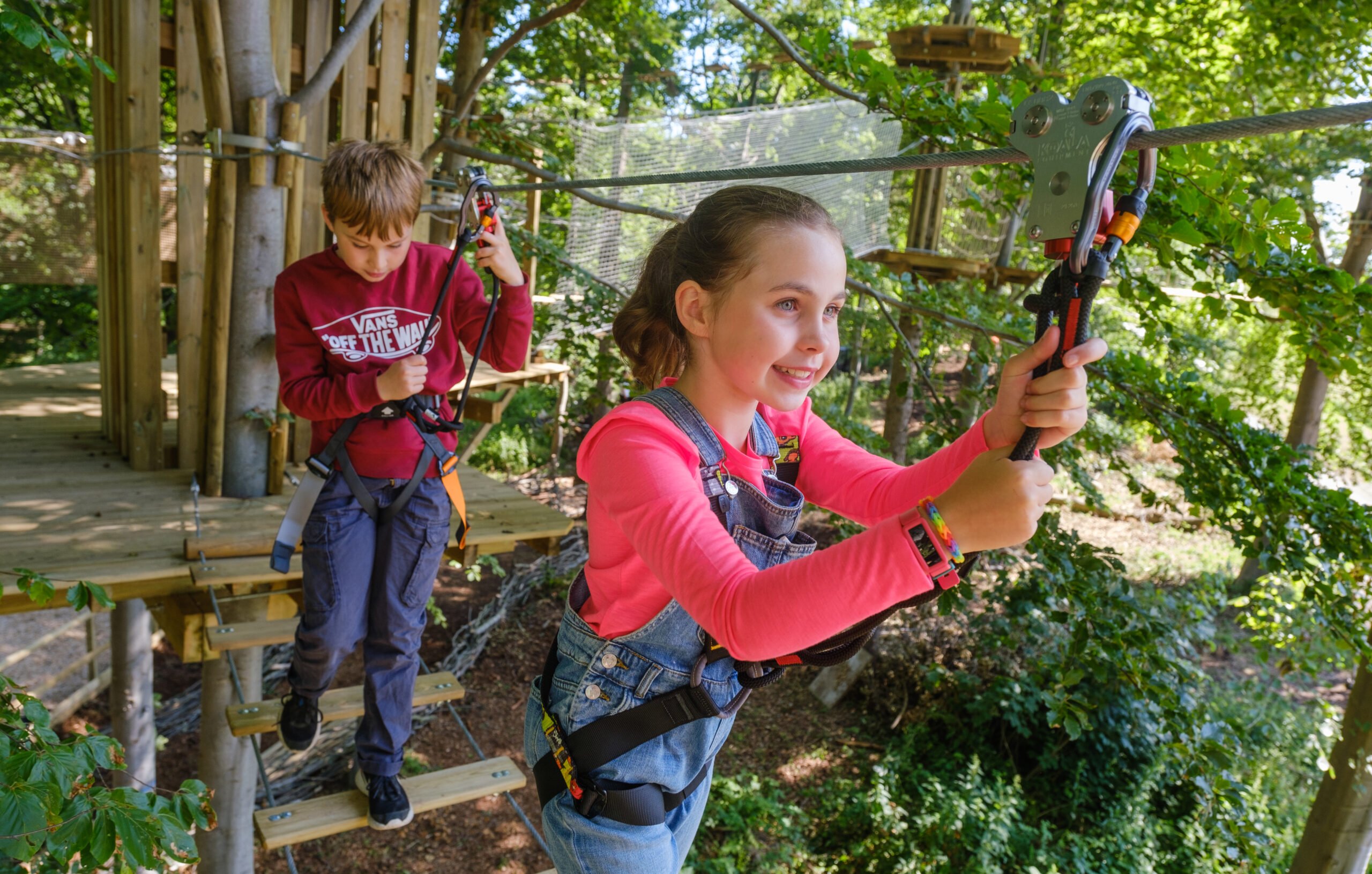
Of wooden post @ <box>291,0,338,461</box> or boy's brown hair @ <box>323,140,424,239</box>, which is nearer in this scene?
boy's brown hair @ <box>323,140,424,239</box>

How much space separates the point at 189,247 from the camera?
3906 millimetres

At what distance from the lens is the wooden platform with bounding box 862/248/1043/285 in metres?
7.27

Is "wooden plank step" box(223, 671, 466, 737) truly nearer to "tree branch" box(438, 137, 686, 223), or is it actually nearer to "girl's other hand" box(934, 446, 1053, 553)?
"tree branch" box(438, 137, 686, 223)

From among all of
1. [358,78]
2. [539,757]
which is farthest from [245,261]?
[539,757]

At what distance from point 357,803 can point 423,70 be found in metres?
3.44

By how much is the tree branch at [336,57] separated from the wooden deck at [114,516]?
5.34 ft

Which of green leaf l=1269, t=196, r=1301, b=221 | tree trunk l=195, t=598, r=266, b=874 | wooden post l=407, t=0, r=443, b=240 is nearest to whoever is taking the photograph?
green leaf l=1269, t=196, r=1301, b=221

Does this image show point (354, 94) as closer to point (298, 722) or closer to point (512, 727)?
point (298, 722)

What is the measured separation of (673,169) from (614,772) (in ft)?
21.2

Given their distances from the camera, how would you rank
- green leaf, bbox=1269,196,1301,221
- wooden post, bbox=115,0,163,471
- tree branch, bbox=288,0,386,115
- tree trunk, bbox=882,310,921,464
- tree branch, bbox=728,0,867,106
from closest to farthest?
green leaf, bbox=1269,196,1301,221 → tree branch, bbox=288,0,386,115 → tree branch, bbox=728,0,867,106 → wooden post, bbox=115,0,163,471 → tree trunk, bbox=882,310,921,464

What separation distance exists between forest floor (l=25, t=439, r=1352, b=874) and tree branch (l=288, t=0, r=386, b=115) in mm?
4689

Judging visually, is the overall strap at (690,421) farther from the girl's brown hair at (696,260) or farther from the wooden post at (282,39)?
the wooden post at (282,39)

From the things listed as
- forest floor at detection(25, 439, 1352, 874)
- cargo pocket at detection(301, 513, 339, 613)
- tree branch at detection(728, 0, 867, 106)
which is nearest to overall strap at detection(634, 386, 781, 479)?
cargo pocket at detection(301, 513, 339, 613)

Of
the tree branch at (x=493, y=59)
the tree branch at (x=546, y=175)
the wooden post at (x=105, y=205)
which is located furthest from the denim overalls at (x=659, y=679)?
the tree branch at (x=493, y=59)
